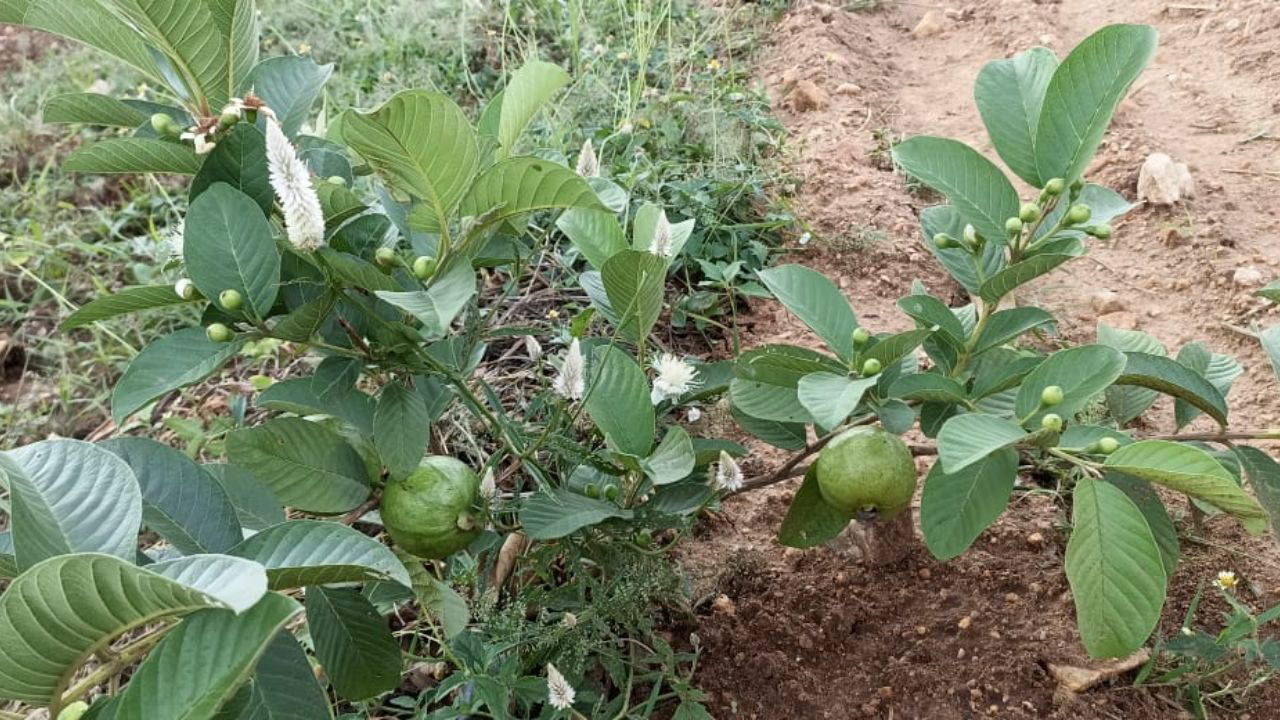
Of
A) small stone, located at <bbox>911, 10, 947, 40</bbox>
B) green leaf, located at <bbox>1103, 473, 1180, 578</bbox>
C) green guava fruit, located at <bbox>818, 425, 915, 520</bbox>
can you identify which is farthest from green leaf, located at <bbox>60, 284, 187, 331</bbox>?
small stone, located at <bbox>911, 10, 947, 40</bbox>

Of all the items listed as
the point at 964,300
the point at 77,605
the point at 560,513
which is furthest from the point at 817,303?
the point at 964,300

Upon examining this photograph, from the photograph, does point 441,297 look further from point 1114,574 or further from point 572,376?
point 1114,574

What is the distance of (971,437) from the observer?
97 cm

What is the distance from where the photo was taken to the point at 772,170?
2545 mm

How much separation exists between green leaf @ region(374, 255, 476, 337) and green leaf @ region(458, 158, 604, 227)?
6 cm

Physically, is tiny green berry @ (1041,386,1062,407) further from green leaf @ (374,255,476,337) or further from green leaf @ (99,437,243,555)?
green leaf @ (99,437,243,555)

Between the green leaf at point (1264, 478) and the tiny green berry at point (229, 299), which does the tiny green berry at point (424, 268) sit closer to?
the tiny green berry at point (229, 299)

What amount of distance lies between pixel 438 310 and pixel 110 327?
2.17m

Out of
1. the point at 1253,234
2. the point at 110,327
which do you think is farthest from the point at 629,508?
the point at 110,327

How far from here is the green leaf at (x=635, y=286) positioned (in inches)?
43.8

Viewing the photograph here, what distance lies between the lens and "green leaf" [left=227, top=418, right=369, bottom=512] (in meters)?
1.09

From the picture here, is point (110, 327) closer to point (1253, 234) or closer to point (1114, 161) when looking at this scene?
point (1114, 161)

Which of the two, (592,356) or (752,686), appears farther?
(752,686)

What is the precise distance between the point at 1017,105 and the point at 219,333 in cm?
100
